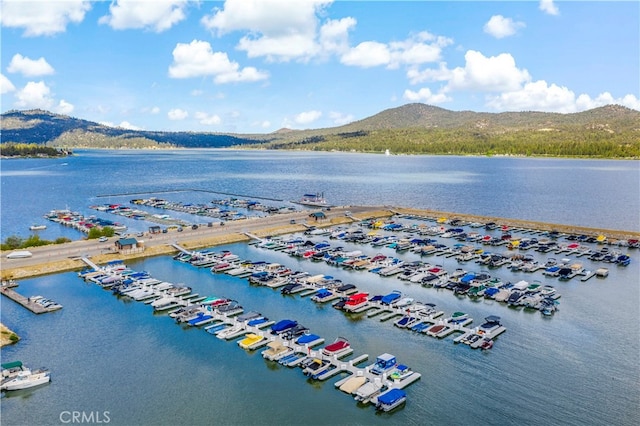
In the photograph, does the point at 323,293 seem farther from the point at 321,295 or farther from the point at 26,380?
the point at 26,380

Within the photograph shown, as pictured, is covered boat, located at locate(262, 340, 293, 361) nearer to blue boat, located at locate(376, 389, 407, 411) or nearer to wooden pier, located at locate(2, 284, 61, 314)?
blue boat, located at locate(376, 389, 407, 411)

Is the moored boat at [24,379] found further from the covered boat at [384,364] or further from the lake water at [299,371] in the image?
the covered boat at [384,364]

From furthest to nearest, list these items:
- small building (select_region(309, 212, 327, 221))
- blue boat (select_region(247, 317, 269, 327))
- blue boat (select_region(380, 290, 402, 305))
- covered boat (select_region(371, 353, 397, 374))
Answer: small building (select_region(309, 212, 327, 221))
blue boat (select_region(380, 290, 402, 305))
blue boat (select_region(247, 317, 269, 327))
covered boat (select_region(371, 353, 397, 374))

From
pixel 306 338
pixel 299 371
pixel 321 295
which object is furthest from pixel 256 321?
pixel 321 295

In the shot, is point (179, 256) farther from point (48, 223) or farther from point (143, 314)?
point (48, 223)

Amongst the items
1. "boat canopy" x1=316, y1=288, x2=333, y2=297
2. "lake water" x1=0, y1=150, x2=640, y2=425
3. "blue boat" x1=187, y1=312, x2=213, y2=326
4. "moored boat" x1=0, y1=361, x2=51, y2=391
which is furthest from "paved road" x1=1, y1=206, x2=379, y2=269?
"boat canopy" x1=316, y1=288, x2=333, y2=297

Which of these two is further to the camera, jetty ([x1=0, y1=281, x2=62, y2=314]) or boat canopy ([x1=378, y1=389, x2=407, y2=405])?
jetty ([x1=0, y1=281, x2=62, y2=314])
